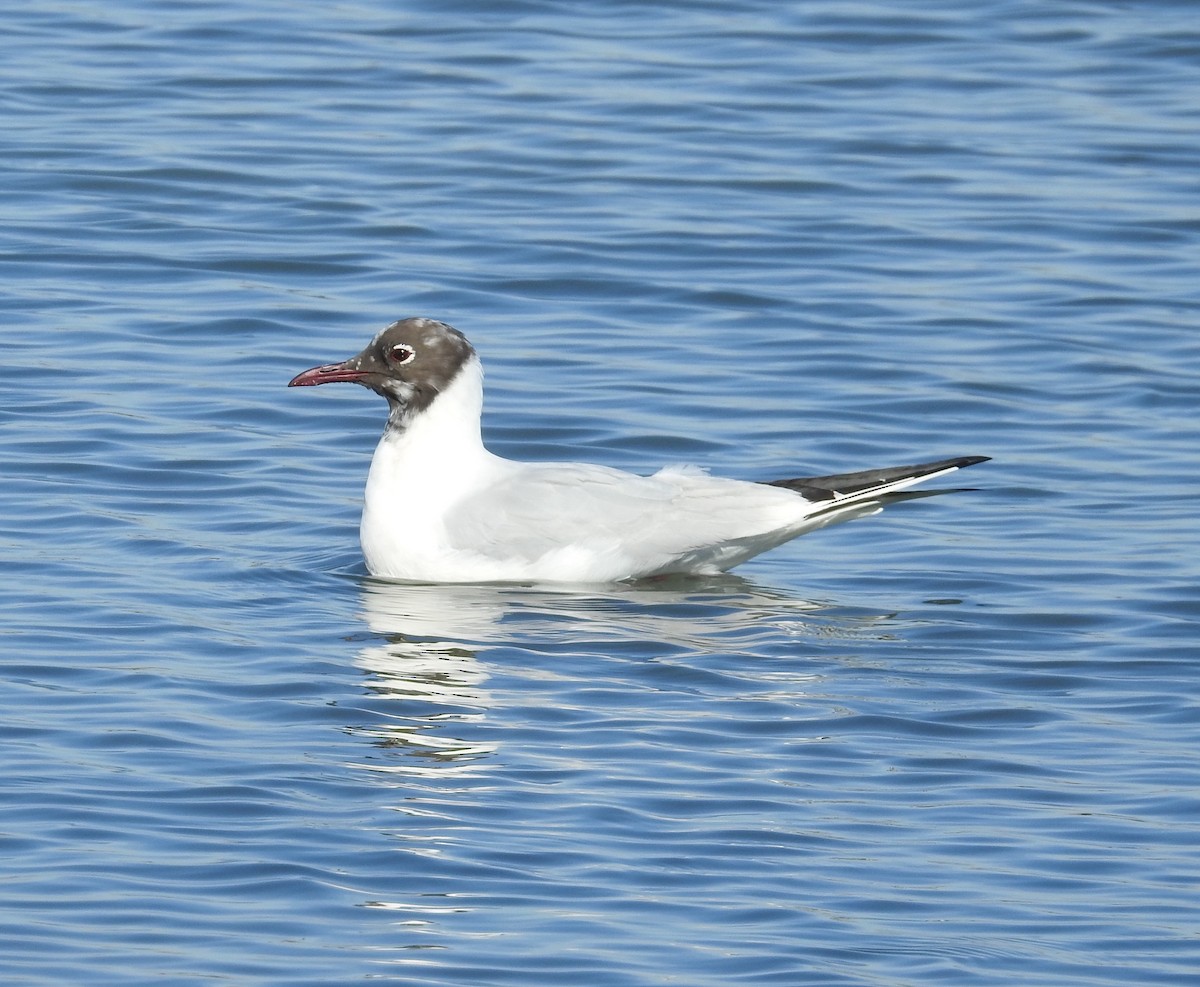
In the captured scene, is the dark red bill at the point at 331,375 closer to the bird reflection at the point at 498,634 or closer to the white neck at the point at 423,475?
the white neck at the point at 423,475

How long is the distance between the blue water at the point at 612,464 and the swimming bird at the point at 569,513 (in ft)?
0.56

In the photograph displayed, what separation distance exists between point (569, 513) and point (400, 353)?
114 centimetres

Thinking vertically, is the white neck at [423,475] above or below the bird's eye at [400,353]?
below

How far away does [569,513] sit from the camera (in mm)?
10117

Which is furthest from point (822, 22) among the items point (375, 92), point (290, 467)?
point (290, 467)

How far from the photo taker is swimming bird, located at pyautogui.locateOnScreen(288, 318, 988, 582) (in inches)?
398

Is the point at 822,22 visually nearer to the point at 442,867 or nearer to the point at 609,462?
the point at 609,462

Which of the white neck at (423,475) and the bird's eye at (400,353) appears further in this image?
the bird's eye at (400,353)

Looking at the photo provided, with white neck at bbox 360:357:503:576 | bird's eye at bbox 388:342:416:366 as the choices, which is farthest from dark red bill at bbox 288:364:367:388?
white neck at bbox 360:357:503:576

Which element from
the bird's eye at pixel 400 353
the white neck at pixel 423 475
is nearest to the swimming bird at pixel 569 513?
the white neck at pixel 423 475

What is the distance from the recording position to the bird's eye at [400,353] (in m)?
10.7

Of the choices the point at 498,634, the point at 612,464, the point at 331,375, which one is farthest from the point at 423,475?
the point at 612,464

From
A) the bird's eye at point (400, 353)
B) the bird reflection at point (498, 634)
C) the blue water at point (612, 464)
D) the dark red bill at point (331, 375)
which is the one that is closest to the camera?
the blue water at point (612, 464)

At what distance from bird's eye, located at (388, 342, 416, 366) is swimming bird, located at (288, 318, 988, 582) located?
321mm
